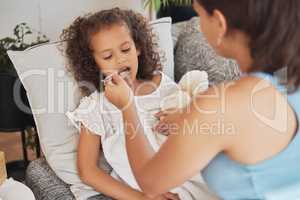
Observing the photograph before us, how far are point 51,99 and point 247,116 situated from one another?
30.4 inches

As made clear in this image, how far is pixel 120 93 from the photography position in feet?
3.45

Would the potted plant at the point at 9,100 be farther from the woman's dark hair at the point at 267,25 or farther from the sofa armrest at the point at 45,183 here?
the woman's dark hair at the point at 267,25

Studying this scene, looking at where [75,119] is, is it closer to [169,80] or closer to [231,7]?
[169,80]

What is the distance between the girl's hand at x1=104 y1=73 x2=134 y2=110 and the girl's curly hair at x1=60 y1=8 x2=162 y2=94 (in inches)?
13.5

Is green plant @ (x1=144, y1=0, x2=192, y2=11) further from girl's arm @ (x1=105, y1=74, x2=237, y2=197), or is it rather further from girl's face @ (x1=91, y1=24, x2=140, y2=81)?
girl's arm @ (x1=105, y1=74, x2=237, y2=197)

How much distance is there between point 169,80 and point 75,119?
1.23ft

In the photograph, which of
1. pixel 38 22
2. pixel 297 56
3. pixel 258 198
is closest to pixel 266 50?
pixel 297 56

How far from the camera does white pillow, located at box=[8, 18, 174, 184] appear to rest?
1.42 metres

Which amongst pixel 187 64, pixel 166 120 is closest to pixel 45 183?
pixel 166 120

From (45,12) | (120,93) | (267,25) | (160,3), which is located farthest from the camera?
(45,12)

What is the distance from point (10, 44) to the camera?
6.33ft

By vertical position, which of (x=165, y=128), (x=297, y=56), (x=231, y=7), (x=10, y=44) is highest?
(x=231, y=7)

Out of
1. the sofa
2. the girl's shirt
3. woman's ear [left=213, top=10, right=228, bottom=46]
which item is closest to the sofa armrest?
the sofa

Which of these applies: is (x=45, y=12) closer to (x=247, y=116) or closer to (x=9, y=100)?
(x=9, y=100)
